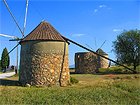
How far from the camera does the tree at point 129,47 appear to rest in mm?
25281

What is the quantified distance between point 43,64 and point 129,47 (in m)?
19.1

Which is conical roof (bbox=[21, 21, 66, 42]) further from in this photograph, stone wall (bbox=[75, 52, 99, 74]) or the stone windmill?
stone wall (bbox=[75, 52, 99, 74])

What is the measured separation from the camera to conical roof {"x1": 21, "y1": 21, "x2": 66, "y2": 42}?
1190cm

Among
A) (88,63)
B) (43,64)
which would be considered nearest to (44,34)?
(43,64)

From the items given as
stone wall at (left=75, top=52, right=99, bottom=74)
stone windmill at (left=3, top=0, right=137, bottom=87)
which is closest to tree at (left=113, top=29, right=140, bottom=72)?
stone wall at (left=75, top=52, right=99, bottom=74)

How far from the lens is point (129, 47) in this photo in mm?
25891

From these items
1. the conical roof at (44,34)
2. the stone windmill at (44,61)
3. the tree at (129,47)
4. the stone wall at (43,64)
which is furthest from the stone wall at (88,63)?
the stone wall at (43,64)

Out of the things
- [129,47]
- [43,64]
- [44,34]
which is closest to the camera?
[43,64]

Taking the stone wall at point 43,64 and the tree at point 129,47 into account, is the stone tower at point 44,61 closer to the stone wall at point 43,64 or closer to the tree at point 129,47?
the stone wall at point 43,64

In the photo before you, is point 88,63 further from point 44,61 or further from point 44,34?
point 44,61

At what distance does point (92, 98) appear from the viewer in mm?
7566

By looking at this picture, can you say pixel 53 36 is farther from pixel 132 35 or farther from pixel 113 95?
pixel 132 35

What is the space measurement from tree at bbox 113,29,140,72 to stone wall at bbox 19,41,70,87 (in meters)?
17.0

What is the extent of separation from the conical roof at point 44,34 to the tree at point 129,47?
16735mm
